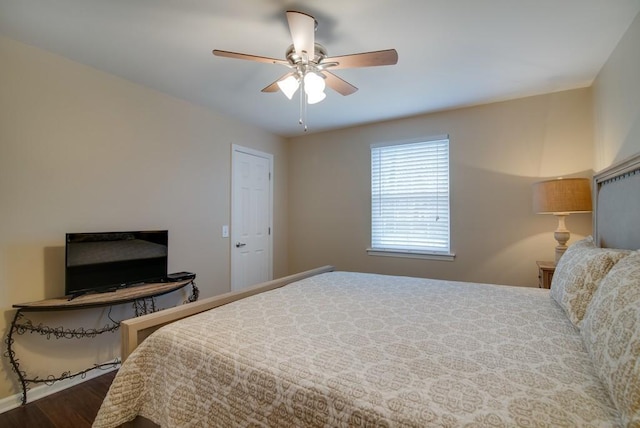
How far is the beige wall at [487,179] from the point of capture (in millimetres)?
2820

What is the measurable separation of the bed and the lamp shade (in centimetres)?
59

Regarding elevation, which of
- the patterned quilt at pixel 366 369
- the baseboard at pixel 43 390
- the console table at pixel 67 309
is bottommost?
the baseboard at pixel 43 390

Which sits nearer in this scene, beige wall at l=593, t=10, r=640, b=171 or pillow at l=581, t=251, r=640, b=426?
pillow at l=581, t=251, r=640, b=426

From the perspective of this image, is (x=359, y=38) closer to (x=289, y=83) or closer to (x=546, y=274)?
(x=289, y=83)

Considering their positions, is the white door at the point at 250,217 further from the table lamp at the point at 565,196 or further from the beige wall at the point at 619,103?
the beige wall at the point at 619,103

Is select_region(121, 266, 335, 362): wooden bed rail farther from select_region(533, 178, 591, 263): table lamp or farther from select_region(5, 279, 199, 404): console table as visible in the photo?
select_region(533, 178, 591, 263): table lamp

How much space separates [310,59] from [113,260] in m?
2.08

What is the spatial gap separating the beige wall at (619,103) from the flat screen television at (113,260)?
349cm

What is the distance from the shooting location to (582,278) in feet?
4.58

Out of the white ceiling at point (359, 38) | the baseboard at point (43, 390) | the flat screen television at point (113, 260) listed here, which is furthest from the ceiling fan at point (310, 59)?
the baseboard at point (43, 390)

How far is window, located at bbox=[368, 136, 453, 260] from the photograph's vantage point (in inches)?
133

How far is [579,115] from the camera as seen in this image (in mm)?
2752

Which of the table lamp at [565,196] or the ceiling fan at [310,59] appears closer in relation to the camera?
the ceiling fan at [310,59]

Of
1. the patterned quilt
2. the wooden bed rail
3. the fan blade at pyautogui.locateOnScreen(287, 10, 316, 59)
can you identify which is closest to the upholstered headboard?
the patterned quilt
